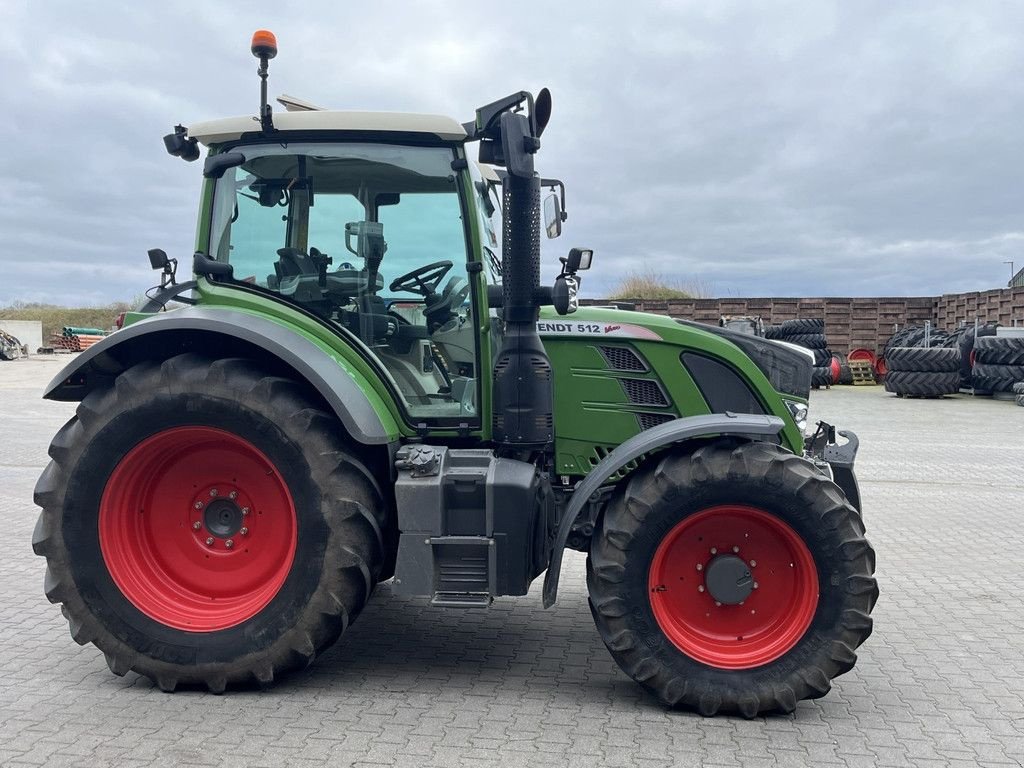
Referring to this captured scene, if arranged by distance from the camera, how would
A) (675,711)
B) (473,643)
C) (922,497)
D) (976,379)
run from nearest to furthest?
(675,711) < (473,643) < (922,497) < (976,379)

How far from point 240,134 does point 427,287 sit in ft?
3.83

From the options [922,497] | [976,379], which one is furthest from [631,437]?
[976,379]

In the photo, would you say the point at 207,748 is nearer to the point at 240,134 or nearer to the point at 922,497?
the point at 240,134

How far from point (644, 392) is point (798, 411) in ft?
2.85

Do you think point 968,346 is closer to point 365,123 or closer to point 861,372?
point 861,372

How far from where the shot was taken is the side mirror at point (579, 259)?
4.05 metres

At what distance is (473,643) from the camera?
15.4ft

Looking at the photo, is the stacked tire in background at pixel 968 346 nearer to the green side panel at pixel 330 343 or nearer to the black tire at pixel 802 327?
the black tire at pixel 802 327

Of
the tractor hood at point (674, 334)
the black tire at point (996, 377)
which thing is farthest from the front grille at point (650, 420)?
the black tire at point (996, 377)

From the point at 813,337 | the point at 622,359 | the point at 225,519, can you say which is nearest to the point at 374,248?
the point at 622,359

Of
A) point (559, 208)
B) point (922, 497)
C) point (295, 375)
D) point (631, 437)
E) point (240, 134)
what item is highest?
point (240, 134)

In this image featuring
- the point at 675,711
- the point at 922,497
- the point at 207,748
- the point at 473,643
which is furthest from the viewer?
the point at 922,497

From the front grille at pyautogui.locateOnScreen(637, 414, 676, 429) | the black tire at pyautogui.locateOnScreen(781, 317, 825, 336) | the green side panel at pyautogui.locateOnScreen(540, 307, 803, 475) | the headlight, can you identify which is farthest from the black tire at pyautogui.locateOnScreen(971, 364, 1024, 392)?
the front grille at pyautogui.locateOnScreen(637, 414, 676, 429)

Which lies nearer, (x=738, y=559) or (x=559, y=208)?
(x=738, y=559)
